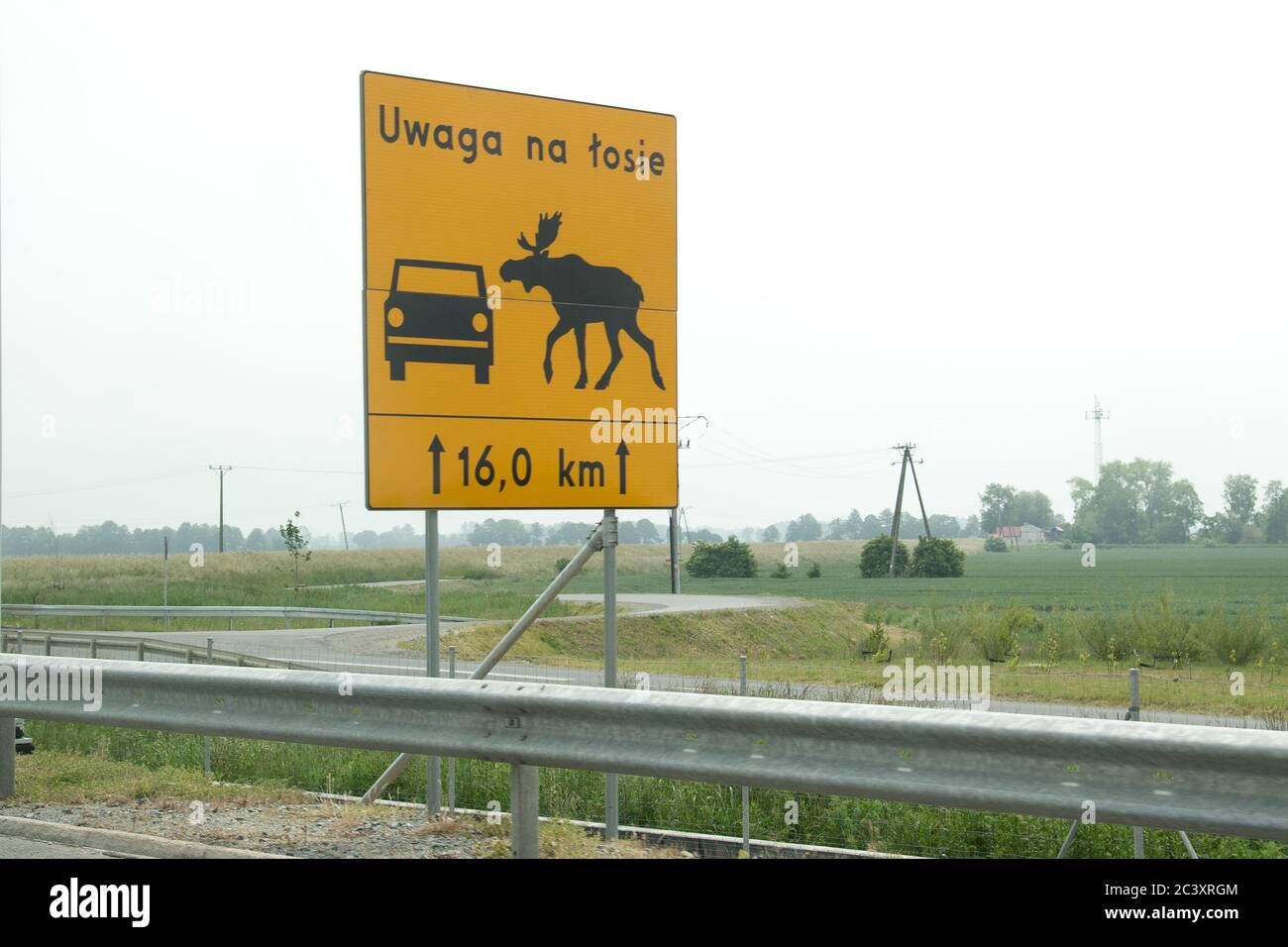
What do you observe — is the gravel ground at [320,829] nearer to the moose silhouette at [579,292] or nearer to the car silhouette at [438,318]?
the car silhouette at [438,318]

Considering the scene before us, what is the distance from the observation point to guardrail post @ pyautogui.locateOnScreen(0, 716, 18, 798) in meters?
6.46

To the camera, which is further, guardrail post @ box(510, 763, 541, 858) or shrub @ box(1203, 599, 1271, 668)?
shrub @ box(1203, 599, 1271, 668)

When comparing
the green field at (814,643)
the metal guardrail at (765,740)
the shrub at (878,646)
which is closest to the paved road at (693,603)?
the green field at (814,643)

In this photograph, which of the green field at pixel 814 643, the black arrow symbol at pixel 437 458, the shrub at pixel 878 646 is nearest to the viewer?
the black arrow symbol at pixel 437 458

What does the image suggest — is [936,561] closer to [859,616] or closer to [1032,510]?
[859,616]

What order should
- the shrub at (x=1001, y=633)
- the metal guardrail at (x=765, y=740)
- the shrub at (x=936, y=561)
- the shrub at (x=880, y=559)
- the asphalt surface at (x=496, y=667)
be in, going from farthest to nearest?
the shrub at (x=880, y=559) → the shrub at (x=936, y=561) → the shrub at (x=1001, y=633) → the asphalt surface at (x=496, y=667) → the metal guardrail at (x=765, y=740)

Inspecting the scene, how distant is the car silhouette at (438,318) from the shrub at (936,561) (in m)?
71.0

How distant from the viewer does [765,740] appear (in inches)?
180

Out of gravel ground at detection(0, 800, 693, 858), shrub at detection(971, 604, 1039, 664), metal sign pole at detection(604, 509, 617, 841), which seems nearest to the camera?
gravel ground at detection(0, 800, 693, 858)

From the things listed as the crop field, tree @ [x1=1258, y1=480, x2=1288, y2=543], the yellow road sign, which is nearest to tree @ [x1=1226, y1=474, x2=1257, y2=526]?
tree @ [x1=1258, y1=480, x2=1288, y2=543]

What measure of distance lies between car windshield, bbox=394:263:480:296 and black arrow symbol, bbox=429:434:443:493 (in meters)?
0.87

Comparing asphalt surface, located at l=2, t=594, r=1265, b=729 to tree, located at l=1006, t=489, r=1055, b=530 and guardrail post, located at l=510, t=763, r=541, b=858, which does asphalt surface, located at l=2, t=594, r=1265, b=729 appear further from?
tree, located at l=1006, t=489, r=1055, b=530

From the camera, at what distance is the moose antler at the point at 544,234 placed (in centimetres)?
766

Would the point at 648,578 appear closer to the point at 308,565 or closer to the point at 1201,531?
the point at 308,565
